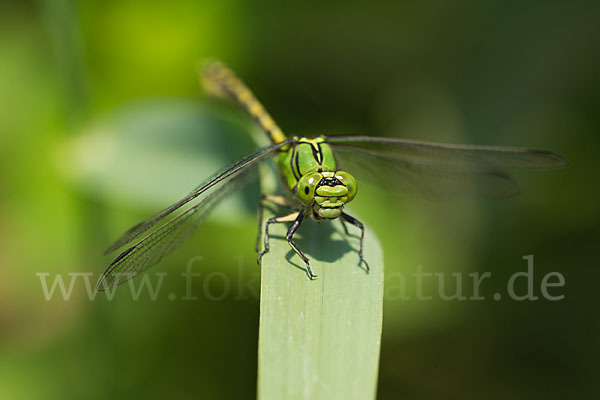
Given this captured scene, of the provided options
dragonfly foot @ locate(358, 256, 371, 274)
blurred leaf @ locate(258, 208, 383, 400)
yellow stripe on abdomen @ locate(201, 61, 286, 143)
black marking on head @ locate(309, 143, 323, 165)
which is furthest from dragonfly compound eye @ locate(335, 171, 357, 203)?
yellow stripe on abdomen @ locate(201, 61, 286, 143)

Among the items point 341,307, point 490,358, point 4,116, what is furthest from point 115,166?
point 490,358

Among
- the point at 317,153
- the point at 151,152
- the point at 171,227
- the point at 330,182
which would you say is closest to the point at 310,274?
the point at 330,182

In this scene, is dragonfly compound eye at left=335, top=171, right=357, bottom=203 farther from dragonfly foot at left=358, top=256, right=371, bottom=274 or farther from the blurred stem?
the blurred stem

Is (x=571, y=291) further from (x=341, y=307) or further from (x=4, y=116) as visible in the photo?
(x=4, y=116)

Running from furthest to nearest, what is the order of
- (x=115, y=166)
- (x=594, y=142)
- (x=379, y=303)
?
1. (x=594, y=142)
2. (x=115, y=166)
3. (x=379, y=303)

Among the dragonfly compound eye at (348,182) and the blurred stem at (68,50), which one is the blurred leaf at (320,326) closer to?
the dragonfly compound eye at (348,182)

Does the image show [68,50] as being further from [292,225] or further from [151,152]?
[292,225]
